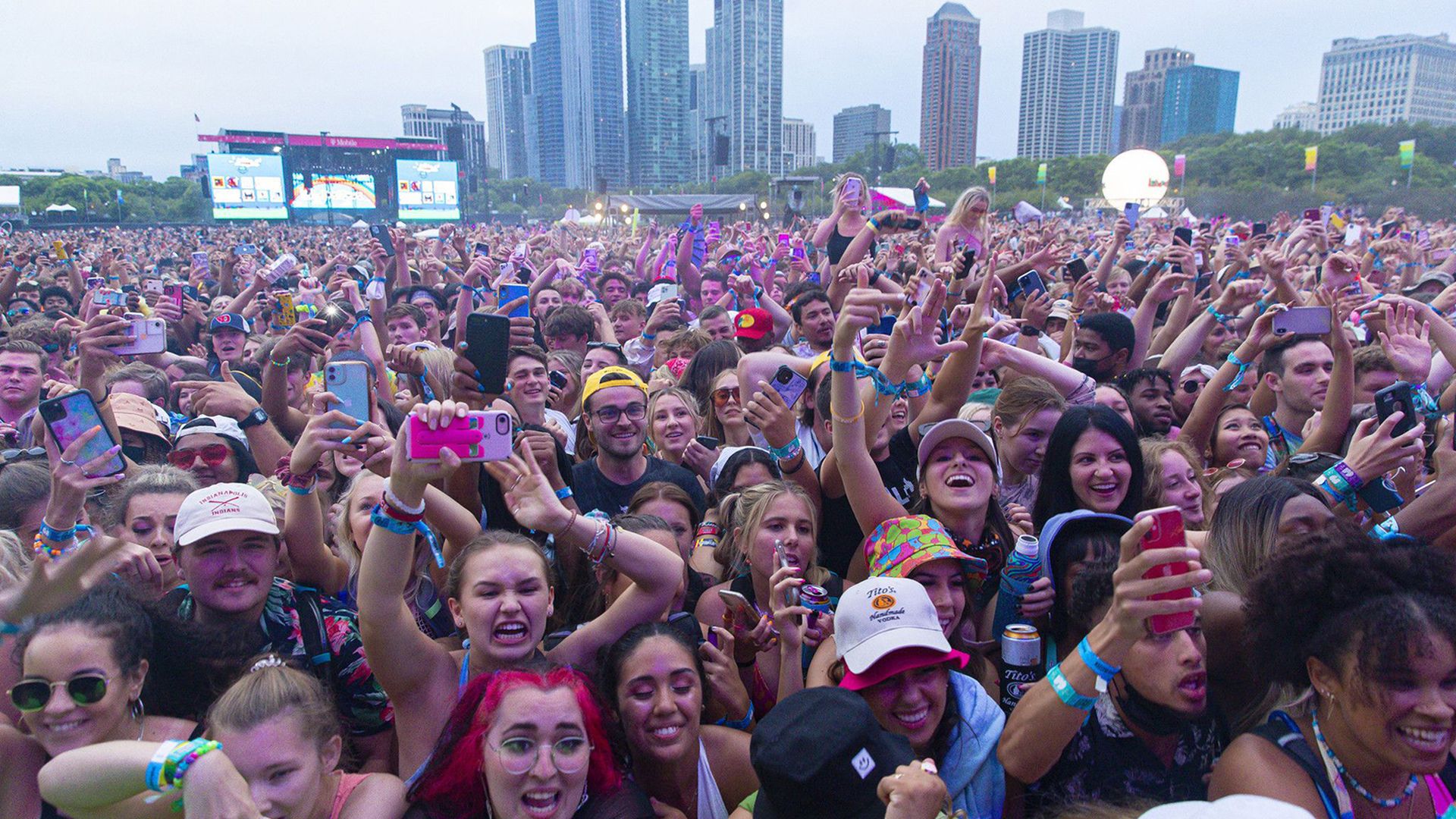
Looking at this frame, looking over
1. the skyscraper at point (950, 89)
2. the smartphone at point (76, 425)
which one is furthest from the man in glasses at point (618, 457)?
the skyscraper at point (950, 89)

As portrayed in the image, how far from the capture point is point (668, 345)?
255 inches

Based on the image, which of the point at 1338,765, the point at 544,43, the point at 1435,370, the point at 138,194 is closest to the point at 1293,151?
the point at 1435,370

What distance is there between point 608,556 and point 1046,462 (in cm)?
184

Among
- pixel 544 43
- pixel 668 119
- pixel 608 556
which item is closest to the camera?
pixel 608 556

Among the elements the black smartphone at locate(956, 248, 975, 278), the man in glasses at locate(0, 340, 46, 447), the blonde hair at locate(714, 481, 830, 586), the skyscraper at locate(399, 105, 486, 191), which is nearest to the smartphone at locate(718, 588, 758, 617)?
the blonde hair at locate(714, 481, 830, 586)

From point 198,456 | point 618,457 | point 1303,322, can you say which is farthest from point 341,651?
point 1303,322

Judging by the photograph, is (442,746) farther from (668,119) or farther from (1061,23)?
(1061,23)

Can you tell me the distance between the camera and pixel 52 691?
2.20 metres

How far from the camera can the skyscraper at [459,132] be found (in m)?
40.0

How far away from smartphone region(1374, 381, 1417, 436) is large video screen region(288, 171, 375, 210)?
57.9m

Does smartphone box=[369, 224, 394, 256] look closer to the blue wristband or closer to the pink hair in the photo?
the pink hair

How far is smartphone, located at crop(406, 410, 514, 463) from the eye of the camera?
2.33 m

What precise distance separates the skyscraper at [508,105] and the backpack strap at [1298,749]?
587 feet

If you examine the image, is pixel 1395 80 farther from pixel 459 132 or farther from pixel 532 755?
pixel 532 755
